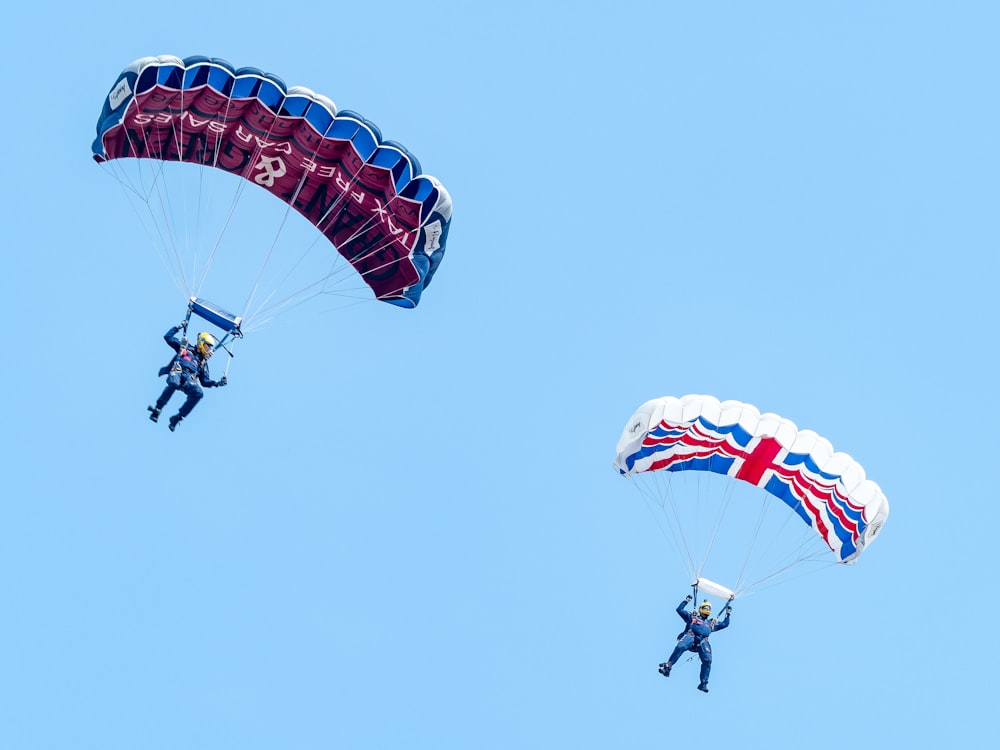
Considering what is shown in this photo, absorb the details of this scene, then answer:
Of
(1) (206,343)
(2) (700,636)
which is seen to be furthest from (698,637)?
(1) (206,343)

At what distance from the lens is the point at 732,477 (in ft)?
98.4

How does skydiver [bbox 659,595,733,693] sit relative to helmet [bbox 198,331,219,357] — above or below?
below

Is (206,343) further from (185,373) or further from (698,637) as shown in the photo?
(698,637)

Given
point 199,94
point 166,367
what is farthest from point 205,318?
point 199,94

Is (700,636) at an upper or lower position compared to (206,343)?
lower

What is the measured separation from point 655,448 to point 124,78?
9.15 m

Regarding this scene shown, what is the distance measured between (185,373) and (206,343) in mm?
617

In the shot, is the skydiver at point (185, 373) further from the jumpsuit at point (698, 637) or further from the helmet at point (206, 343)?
the jumpsuit at point (698, 637)

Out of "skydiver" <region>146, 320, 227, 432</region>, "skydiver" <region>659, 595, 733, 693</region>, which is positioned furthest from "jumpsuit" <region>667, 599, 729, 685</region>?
"skydiver" <region>146, 320, 227, 432</region>

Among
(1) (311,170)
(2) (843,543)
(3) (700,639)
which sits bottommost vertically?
(3) (700,639)

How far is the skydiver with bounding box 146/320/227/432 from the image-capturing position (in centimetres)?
2870

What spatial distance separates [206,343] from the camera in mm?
29141

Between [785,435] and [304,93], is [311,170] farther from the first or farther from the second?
[785,435]

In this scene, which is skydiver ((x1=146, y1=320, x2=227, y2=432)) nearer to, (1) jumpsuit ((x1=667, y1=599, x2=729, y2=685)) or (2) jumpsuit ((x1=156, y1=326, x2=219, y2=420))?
(2) jumpsuit ((x1=156, y1=326, x2=219, y2=420))
